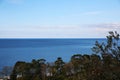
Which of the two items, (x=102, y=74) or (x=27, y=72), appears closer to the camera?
(x=102, y=74)

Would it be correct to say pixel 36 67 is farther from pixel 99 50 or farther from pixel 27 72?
pixel 99 50

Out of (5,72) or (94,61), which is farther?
(5,72)

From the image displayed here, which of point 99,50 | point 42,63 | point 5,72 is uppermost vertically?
point 99,50

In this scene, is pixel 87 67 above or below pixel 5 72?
above

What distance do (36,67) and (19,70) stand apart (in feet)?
3.07

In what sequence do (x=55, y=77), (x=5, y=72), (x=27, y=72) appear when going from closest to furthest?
(x=55, y=77) < (x=27, y=72) < (x=5, y=72)

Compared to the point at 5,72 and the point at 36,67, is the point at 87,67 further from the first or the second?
the point at 5,72

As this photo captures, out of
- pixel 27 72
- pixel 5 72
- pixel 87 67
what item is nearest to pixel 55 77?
pixel 27 72

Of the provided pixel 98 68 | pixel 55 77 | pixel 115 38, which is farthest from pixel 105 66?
pixel 55 77

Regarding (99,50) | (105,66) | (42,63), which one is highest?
(99,50)

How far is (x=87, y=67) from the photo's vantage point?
240 inches

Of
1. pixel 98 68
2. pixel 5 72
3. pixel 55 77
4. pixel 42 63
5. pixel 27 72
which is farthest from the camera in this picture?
pixel 5 72

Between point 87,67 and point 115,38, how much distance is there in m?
0.98

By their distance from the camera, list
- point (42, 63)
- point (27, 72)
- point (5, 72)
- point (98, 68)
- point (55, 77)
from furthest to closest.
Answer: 1. point (5, 72)
2. point (42, 63)
3. point (27, 72)
4. point (55, 77)
5. point (98, 68)
